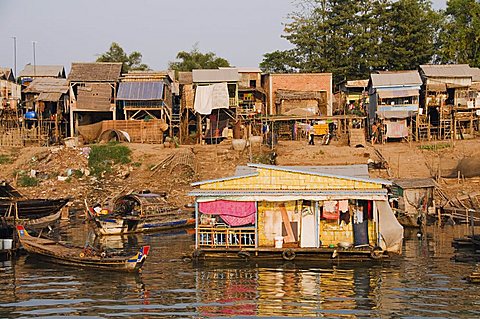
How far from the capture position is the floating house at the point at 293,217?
875 inches

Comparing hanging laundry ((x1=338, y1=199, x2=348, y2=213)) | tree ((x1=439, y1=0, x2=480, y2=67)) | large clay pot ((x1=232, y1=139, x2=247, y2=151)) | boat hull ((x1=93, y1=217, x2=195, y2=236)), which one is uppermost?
tree ((x1=439, y1=0, x2=480, y2=67))

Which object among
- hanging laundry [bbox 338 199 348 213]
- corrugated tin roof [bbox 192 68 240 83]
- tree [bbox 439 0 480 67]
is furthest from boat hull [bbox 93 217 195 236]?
tree [bbox 439 0 480 67]

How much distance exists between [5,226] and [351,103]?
33.0 metres

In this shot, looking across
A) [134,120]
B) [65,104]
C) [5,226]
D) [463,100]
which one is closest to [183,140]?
[134,120]

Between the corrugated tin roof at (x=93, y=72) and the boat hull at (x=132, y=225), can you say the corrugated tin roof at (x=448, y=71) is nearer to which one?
the corrugated tin roof at (x=93, y=72)

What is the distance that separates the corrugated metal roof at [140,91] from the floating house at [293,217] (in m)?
22.4

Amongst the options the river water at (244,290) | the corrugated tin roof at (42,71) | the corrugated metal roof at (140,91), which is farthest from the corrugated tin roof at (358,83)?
the river water at (244,290)

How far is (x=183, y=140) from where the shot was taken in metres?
46.5

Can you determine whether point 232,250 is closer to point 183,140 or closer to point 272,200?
point 272,200

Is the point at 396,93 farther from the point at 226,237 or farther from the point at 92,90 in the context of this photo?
the point at 226,237

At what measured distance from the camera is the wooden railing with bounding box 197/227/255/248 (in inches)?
897

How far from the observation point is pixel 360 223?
2306 cm

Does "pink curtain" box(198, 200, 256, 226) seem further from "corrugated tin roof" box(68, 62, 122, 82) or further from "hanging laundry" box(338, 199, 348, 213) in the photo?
"corrugated tin roof" box(68, 62, 122, 82)

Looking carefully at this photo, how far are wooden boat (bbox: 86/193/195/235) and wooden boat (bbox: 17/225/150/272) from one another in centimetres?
546
